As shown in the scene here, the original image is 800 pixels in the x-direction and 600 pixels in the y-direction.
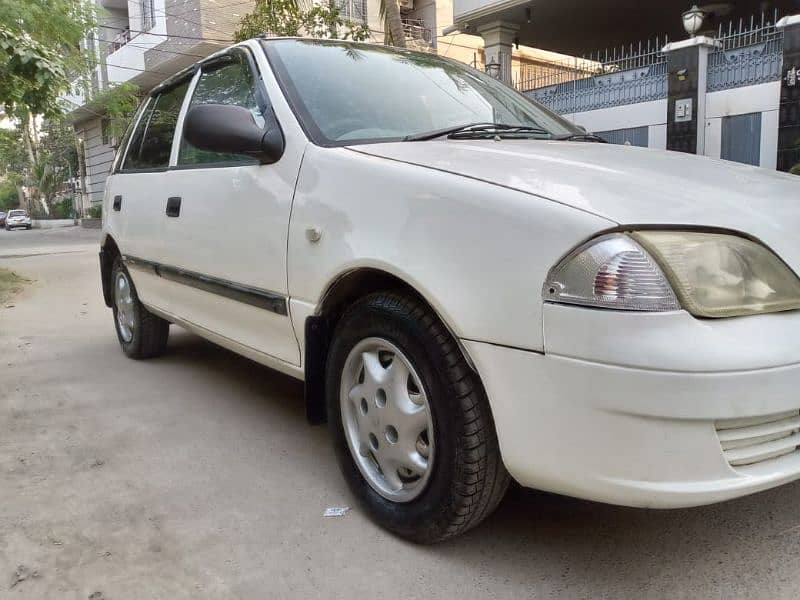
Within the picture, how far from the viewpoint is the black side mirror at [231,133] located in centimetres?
266

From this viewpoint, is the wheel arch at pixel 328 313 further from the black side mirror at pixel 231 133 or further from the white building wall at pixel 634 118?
the white building wall at pixel 634 118

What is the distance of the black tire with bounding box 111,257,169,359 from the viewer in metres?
4.66

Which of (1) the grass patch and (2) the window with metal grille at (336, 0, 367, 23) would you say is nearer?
(1) the grass patch

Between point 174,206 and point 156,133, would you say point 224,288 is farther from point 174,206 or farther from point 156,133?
point 156,133

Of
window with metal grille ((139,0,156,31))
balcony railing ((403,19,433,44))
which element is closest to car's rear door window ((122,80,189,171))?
balcony railing ((403,19,433,44))

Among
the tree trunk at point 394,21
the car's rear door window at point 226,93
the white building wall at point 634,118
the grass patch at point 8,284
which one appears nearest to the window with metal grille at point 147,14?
the grass patch at point 8,284

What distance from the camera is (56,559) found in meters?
2.27

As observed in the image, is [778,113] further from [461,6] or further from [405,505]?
[405,505]

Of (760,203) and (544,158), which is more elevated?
(544,158)

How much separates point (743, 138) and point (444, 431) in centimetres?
1036

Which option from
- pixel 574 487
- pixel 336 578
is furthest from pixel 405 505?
pixel 574 487

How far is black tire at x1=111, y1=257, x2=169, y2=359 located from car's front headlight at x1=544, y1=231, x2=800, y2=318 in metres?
3.57

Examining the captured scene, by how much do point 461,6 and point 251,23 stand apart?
4582 millimetres

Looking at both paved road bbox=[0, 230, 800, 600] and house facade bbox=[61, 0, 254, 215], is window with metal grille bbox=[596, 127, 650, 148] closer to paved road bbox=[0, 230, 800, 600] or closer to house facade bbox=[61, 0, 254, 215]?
paved road bbox=[0, 230, 800, 600]
